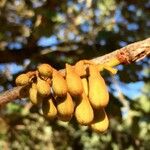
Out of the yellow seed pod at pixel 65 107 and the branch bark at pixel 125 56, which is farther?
the branch bark at pixel 125 56

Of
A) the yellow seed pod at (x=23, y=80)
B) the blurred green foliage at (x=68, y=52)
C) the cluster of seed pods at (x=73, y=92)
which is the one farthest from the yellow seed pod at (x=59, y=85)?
the blurred green foliage at (x=68, y=52)

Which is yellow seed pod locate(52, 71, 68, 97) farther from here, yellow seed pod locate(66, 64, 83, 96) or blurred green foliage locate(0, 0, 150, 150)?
blurred green foliage locate(0, 0, 150, 150)

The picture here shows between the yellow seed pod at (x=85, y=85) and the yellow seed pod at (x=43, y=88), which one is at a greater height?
the yellow seed pod at (x=43, y=88)

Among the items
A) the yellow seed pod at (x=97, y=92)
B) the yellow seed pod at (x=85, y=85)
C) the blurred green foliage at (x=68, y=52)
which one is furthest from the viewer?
the blurred green foliage at (x=68, y=52)

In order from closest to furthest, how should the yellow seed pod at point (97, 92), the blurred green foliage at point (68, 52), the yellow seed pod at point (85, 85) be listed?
the yellow seed pod at point (97, 92)
the yellow seed pod at point (85, 85)
the blurred green foliage at point (68, 52)

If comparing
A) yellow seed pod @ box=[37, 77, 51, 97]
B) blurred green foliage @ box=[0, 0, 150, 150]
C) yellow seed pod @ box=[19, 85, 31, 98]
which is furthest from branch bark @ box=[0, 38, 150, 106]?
blurred green foliage @ box=[0, 0, 150, 150]

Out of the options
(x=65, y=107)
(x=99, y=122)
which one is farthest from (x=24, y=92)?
(x=99, y=122)

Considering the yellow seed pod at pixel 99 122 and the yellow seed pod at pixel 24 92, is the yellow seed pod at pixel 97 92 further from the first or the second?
the yellow seed pod at pixel 24 92
